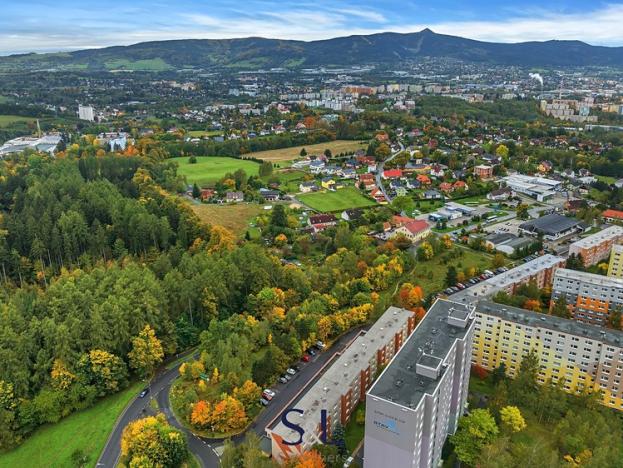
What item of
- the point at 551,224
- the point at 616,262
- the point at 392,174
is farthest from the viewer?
the point at 392,174

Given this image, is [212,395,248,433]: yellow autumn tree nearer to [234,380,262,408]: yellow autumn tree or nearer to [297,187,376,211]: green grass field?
[234,380,262,408]: yellow autumn tree

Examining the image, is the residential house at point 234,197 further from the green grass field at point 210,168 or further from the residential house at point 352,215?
the residential house at point 352,215

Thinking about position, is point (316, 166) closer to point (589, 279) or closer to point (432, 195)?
point (432, 195)

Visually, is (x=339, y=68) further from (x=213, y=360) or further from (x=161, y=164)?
(x=213, y=360)

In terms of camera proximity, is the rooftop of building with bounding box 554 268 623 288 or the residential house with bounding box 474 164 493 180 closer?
the rooftop of building with bounding box 554 268 623 288

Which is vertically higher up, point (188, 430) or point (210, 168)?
point (210, 168)

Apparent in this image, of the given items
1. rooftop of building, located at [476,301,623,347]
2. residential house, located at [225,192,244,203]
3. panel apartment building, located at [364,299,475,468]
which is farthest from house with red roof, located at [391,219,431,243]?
panel apartment building, located at [364,299,475,468]

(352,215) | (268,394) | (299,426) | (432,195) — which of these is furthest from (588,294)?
(432,195)
